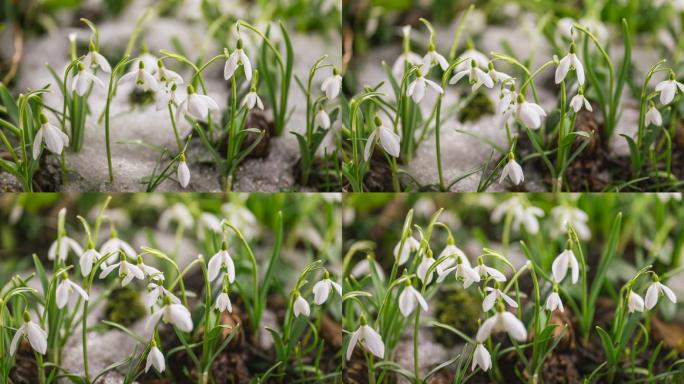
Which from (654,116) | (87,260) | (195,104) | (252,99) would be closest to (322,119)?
(252,99)

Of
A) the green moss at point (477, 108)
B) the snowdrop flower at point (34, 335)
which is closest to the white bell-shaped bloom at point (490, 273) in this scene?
the green moss at point (477, 108)

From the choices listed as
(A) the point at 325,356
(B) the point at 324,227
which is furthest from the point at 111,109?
(A) the point at 325,356

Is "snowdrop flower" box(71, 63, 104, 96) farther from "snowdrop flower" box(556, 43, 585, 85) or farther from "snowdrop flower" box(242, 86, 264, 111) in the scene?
"snowdrop flower" box(556, 43, 585, 85)

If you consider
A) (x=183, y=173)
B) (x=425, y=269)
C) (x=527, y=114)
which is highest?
(x=527, y=114)

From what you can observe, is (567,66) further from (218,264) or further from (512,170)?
(218,264)

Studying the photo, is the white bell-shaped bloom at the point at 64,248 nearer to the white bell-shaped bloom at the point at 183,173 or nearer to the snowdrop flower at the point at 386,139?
the white bell-shaped bloom at the point at 183,173

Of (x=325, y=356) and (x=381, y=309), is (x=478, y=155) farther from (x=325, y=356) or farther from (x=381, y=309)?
(x=325, y=356)
